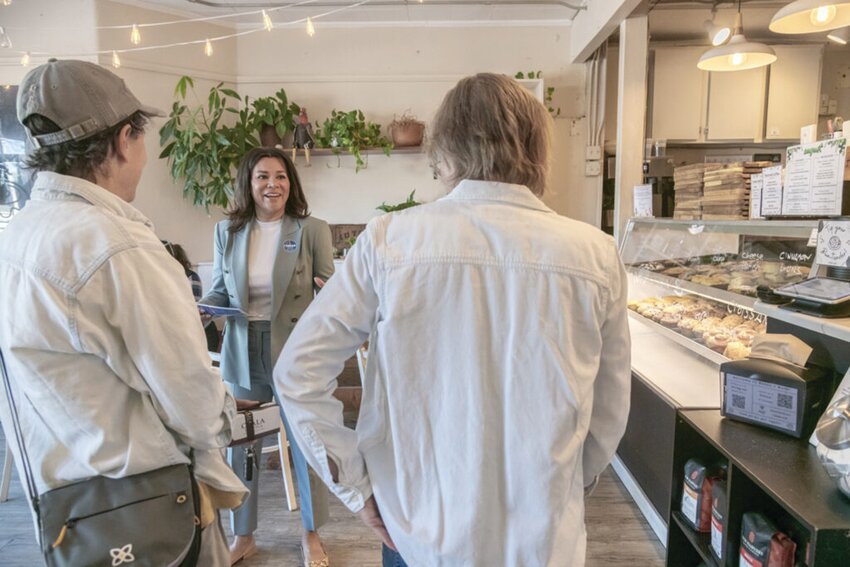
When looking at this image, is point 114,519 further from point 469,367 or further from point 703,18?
point 703,18

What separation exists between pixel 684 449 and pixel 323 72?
4.08 m

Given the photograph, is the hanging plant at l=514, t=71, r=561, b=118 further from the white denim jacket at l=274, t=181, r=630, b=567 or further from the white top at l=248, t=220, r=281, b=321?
the white denim jacket at l=274, t=181, r=630, b=567

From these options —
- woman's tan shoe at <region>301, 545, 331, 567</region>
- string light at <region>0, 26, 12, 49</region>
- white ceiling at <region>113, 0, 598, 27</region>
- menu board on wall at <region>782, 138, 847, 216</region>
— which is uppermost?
white ceiling at <region>113, 0, 598, 27</region>

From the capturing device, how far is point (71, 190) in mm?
996

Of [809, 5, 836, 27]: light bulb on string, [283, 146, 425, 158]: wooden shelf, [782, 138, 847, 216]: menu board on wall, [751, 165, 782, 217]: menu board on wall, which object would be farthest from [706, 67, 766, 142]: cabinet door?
[782, 138, 847, 216]: menu board on wall

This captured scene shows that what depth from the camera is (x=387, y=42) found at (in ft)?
15.2

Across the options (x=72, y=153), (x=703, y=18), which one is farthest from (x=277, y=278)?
(x=703, y=18)

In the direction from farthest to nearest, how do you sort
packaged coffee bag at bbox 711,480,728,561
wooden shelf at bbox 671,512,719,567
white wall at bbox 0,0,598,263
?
white wall at bbox 0,0,598,263, wooden shelf at bbox 671,512,719,567, packaged coffee bag at bbox 711,480,728,561

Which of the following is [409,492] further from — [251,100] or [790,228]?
[251,100]

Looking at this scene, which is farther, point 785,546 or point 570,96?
point 570,96

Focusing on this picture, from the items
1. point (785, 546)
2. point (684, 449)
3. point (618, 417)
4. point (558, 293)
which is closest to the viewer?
point (558, 293)

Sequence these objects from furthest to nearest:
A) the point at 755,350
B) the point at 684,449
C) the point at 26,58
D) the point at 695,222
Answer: the point at 26,58, the point at 695,222, the point at 684,449, the point at 755,350

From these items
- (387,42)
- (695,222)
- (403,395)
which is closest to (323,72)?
(387,42)

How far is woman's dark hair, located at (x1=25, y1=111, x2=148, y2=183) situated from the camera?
101cm
